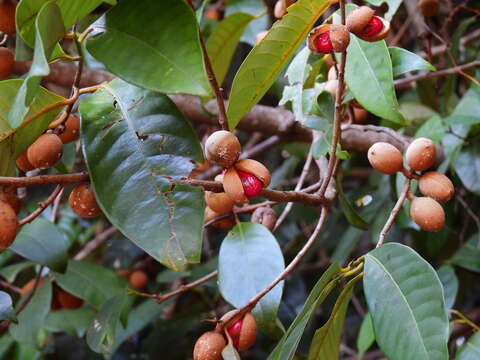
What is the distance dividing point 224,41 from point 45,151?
0.54 meters

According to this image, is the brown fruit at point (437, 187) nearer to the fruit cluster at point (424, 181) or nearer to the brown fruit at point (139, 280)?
the fruit cluster at point (424, 181)

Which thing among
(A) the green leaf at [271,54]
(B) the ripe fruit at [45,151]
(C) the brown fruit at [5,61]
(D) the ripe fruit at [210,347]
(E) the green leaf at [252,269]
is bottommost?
(E) the green leaf at [252,269]

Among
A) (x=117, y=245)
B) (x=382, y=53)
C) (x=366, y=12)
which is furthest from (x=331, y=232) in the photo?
(x=366, y=12)

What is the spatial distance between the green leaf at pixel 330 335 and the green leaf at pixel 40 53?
14.4 inches

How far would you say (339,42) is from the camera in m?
0.59

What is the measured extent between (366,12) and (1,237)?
1.36 ft

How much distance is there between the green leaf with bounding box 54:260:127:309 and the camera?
1.13 metres

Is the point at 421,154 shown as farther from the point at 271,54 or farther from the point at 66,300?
the point at 66,300

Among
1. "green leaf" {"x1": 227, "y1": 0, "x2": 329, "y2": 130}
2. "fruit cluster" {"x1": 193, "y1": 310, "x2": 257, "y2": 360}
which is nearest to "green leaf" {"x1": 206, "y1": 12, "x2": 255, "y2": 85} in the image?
"green leaf" {"x1": 227, "y1": 0, "x2": 329, "y2": 130}

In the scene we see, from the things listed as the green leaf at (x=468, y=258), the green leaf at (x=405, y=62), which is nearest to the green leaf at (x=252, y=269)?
the green leaf at (x=405, y=62)

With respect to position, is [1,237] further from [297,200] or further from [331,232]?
[331,232]

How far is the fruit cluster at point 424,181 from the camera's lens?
27.2 inches

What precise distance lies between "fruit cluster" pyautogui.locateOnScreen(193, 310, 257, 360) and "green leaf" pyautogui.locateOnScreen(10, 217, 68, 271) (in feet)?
1.32

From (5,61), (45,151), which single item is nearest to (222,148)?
(45,151)
